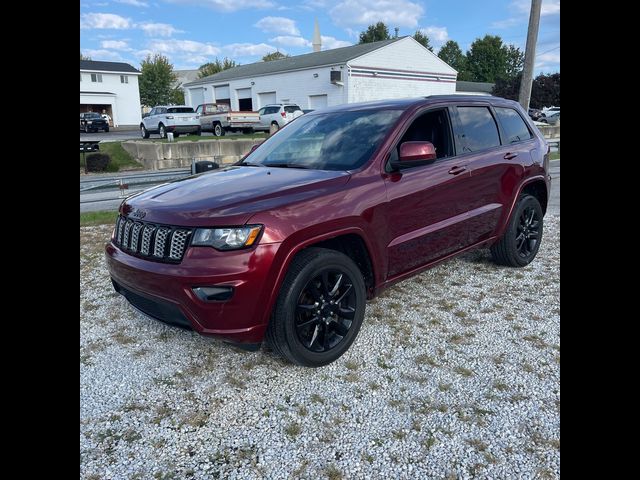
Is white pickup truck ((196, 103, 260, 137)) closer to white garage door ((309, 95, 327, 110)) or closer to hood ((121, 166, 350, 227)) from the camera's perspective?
white garage door ((309, 95, 327, 110))

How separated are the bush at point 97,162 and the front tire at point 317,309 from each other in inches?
689

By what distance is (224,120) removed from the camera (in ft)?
87.5

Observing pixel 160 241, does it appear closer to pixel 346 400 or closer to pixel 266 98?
pixel 346 400

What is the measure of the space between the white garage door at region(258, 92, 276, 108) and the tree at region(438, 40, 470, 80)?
166 ft

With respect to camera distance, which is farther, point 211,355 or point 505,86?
point 505,86

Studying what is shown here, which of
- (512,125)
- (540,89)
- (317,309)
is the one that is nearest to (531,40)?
(512,125)

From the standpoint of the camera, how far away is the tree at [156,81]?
63.0 metres

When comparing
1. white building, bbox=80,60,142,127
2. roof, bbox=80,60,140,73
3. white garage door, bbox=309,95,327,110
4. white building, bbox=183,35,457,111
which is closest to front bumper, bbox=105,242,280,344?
white building, bbox=183,35,457,111

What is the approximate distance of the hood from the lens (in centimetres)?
295
